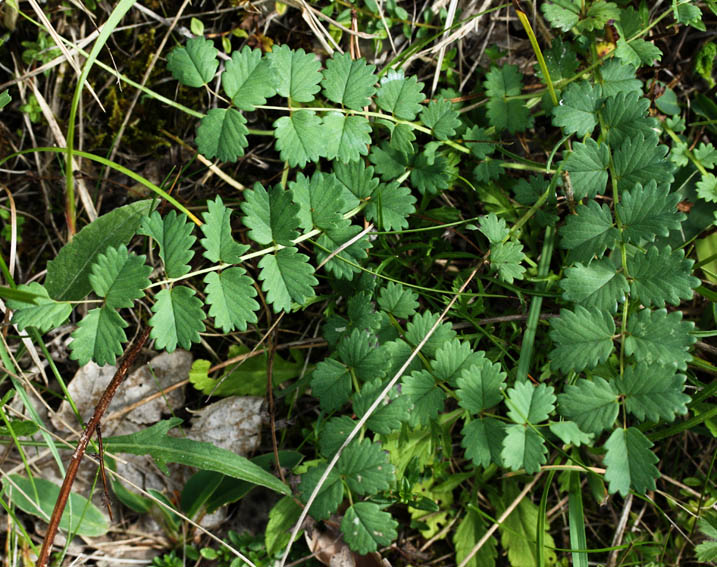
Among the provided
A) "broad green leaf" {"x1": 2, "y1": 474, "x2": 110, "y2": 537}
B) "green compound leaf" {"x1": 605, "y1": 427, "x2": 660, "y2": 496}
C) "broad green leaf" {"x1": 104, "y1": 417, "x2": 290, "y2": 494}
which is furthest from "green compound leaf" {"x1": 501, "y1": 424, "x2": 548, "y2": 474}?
"broad green leaf" {"x1": 2, "y1": 474, "x2": 110, "y2": 537}

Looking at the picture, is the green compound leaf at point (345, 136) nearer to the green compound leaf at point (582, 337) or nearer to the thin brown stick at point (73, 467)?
the green compound leaf at point (582, 337)

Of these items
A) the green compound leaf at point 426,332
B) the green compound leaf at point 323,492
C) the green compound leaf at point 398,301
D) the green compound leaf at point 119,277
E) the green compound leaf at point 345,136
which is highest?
the green compound leaf at point 345,136

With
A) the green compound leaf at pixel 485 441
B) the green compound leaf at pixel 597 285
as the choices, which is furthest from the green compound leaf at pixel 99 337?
the green compound leaf at pixel 597 285

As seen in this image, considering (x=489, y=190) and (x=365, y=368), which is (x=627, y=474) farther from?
(x=489, y=190)

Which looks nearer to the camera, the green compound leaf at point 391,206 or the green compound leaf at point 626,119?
the green compound leaf at point 626,119

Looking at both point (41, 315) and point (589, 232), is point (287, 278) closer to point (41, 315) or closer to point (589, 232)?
point (41, 315)

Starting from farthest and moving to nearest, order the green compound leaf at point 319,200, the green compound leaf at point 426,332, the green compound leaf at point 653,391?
the green compound leaf at point 426,332, the green compound leaf at point 319,200, the green compound leaf at point 653,391

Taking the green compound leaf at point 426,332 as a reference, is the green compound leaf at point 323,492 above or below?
below
